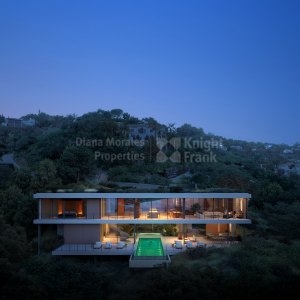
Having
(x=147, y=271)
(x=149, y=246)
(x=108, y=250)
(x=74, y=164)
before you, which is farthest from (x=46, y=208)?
(x=74, y=164)

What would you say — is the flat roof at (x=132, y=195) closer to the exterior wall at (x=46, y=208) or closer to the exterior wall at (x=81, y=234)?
the exterior wall at (x=46, y=208)

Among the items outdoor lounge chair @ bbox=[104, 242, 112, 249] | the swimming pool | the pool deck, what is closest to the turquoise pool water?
the swimming pool

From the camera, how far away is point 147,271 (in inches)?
663

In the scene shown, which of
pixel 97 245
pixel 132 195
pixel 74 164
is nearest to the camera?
pixel 97 245

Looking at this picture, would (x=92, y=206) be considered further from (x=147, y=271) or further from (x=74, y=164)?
(x=74, y=164)

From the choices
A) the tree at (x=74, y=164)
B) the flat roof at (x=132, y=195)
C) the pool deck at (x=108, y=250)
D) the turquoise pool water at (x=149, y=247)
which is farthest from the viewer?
the tree at (x=74, y=164)

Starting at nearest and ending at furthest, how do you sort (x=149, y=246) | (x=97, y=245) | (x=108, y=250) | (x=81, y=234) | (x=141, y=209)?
(x=108, y=250)
(x=97, y=245)
(x=149, y=246)
(x=81, y=234)
(x=141, y=209)

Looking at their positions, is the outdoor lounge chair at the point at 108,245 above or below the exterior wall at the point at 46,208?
below

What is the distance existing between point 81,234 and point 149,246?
458 centimetres

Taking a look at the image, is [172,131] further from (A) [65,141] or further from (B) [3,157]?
(B) [3,157]

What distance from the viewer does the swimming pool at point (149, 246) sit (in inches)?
725

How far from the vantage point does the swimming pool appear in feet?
60.4

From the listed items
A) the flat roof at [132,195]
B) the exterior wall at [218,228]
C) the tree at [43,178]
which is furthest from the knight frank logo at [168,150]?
the flat roof at [132,195]

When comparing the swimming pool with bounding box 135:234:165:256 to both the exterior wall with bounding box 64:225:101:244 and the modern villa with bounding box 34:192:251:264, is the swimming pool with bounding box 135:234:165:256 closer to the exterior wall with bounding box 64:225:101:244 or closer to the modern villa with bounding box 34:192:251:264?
the modern villa with bounding box 34:192:251:264
